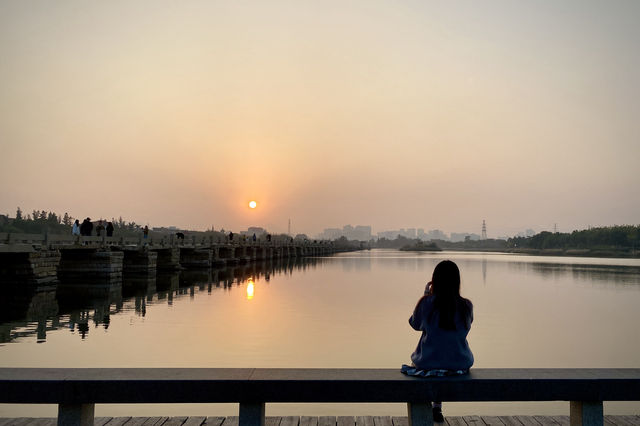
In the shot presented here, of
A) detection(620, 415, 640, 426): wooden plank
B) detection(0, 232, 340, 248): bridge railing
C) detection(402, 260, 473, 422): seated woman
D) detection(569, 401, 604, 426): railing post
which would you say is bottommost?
detection(620, 415, 640, 426): wooden plank

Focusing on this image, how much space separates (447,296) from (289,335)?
635 inches

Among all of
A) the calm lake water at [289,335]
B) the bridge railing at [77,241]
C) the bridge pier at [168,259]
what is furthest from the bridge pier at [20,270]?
the bridge pier at [168,259]

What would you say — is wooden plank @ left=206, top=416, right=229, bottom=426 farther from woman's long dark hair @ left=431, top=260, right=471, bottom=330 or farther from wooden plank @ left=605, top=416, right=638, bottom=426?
wooden plank @ left=605, top=416, right=638, bottom=426

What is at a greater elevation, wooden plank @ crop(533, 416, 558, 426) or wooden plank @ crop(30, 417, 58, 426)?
wooden plank @ crop(30, 417, 58, 426)

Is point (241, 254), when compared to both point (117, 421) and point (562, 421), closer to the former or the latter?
point (117, 421)

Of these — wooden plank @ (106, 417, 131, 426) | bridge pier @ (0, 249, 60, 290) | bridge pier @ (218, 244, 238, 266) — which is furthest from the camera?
bridge pier @ (218, 244, 238, 266)

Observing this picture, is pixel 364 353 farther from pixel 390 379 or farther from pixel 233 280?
pixel 233 280

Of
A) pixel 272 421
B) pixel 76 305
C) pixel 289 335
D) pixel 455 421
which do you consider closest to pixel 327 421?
pixel 272 421

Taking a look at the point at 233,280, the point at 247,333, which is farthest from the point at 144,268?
the point at 247,333

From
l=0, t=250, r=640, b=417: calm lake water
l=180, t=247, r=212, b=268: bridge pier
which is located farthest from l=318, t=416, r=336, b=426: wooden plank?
l=180, t=247, r=212, b=268: bridge pier

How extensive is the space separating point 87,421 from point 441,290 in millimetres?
3602

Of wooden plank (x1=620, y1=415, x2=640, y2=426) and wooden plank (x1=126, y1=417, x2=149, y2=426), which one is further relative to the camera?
wooden plank (x1=620, y1=415, x2=640, y2=426)

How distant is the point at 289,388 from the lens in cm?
445

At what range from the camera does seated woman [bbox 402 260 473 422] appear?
4.94 metres
